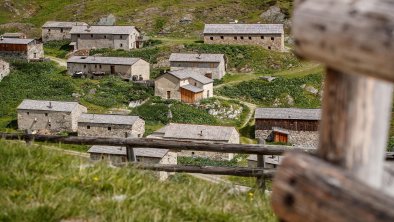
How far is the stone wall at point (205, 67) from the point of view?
237 ft

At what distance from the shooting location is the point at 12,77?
7219 cm

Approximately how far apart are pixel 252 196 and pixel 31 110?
54.0 m

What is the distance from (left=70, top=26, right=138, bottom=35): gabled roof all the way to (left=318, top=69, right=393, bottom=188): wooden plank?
81.6m

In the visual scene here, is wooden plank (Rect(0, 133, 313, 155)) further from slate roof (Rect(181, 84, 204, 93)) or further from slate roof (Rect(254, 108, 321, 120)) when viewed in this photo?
slate roof (Rect(181, 84, 204, 93))

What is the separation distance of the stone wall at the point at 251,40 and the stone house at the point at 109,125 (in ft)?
104

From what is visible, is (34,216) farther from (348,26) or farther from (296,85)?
(296,85)

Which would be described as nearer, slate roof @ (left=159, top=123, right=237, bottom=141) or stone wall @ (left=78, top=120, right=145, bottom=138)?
slate roof @ (left=159, top=123, right=237, bottom=141)

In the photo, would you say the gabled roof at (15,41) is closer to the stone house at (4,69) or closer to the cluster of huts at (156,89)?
the cluster of huts at (156,89)

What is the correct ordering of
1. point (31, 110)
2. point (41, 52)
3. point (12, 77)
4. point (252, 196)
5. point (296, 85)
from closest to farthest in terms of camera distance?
point (252, 196) < point (31, 110) < point (296, 85) < point (12, 77) < point (41, 52)

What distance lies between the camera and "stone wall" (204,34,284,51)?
82.9 meters

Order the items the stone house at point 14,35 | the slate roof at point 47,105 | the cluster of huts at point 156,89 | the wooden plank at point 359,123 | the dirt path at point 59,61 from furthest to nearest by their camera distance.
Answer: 1. the stone house at point 14,35
2. the dirt path at point 59,61
3. the slate roof at point 47,105
4. the cluster of huts at point 156,89
5. the wooden plank at point 359,123

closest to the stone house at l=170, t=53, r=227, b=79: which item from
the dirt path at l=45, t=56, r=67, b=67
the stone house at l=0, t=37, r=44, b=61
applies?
the dirt path at l=45, t=56, r=67, b=67

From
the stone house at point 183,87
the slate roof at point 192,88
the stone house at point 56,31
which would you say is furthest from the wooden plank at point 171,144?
the stone house at point 56,31

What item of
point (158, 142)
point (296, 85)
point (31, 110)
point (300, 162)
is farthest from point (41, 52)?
point (300, 162)
